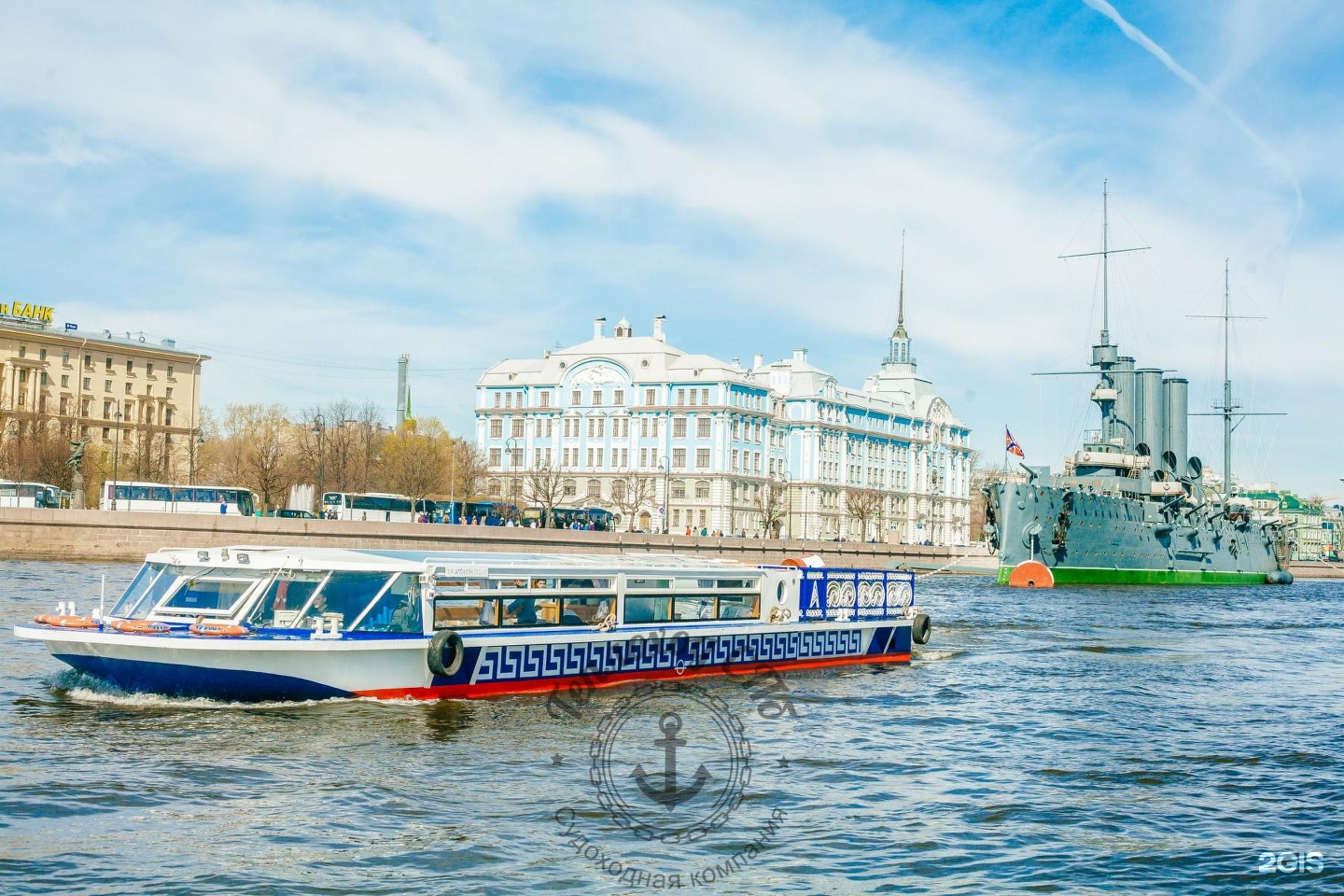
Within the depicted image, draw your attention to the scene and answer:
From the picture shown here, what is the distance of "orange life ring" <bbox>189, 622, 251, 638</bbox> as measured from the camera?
62.6 feet

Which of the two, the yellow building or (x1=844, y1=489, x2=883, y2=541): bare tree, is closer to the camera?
the yellow building

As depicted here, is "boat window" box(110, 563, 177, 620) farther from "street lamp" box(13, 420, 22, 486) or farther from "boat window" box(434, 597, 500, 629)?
Answer: "street lamp" box(13, 420, 22, 486)

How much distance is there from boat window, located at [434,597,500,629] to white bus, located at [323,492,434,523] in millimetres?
62467

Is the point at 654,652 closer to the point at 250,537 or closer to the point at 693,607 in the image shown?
the point at 693,607

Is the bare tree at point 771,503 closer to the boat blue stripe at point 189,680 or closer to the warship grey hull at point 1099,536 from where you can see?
the warship grey hull at point 1099,536

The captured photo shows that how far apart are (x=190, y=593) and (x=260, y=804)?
6909 millimetres

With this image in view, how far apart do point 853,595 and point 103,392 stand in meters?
105

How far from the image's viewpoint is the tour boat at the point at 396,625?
19.2m

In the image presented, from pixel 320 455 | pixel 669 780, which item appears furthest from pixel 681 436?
pixel 669 780

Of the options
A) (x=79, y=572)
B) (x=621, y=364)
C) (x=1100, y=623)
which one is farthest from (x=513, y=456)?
(x=1100, y=623)

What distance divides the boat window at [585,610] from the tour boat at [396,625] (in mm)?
26

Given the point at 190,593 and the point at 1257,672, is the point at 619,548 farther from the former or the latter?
the point at 190,593

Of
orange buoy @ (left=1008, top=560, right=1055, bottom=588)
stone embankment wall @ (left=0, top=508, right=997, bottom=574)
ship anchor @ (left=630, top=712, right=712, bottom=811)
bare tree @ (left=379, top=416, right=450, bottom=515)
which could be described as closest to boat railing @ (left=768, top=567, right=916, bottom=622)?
ship anchor @ (left=630, top=712, right=712, bottom=811)

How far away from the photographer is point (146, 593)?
810 inches
